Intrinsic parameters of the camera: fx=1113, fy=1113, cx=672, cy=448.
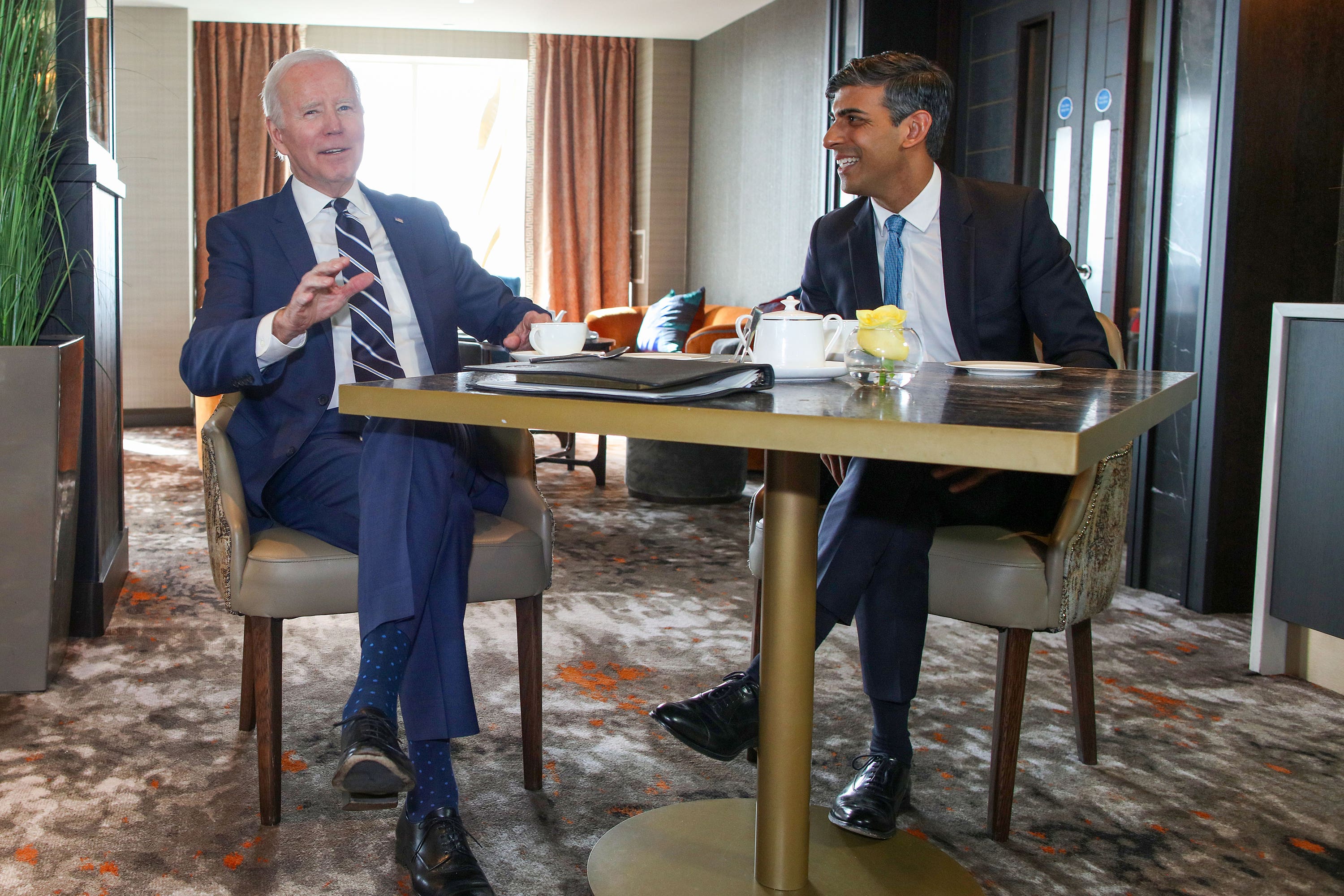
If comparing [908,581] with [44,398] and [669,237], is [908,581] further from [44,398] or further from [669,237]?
[669,237]

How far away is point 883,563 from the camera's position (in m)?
1.62

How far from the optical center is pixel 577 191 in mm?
8008

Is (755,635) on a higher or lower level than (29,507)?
lower

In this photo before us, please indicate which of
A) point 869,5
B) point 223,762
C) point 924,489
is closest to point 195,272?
point 869,5

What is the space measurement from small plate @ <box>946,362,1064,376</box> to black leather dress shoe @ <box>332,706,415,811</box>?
88 centimetres

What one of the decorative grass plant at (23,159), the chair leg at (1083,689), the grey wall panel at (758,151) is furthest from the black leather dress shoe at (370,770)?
the grey wall panel at (758,151)

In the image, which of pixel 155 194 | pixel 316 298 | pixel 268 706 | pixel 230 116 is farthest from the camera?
pixel 230 116

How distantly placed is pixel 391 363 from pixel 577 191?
641 cm

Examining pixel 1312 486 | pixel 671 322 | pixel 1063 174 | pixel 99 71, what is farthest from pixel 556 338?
pixel 671 322

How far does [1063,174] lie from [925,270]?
2260 mm

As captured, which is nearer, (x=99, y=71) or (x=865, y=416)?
(x=865, y=416)

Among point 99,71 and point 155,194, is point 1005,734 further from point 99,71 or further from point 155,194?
point 155,194

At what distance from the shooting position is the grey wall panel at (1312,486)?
2.27 m

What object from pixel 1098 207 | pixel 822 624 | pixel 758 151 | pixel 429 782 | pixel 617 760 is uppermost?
pixel 758 151
